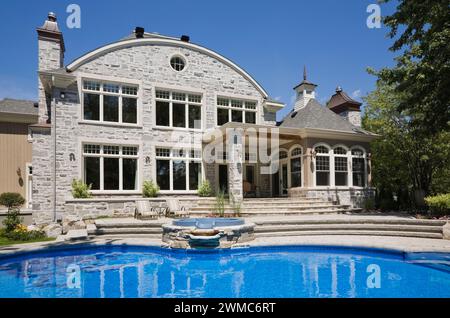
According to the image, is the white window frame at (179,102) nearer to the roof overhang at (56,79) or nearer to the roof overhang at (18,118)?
the roof overhang at (56,79)

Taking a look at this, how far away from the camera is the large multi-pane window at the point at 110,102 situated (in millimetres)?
16234

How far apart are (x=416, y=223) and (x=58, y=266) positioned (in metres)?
11.5

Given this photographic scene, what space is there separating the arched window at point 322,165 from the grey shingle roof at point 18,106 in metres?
17.5

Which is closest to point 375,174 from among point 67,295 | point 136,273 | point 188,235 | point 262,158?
point 262,158

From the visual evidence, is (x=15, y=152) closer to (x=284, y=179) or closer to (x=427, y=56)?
(x=284, y=179)

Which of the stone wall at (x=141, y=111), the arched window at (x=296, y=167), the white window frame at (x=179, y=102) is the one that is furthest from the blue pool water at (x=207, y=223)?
the arched window at (x=296, y=167)

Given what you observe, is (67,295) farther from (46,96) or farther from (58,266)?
(46,96)

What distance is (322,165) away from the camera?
58.5 ft

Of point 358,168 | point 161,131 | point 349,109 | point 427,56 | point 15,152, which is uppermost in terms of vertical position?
point 427,56

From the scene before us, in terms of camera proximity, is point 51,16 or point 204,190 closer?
point 51,16

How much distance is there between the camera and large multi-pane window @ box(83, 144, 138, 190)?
15.9 metres

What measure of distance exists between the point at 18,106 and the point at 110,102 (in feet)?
28.1

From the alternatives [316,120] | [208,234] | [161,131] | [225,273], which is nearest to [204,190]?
[161,131]

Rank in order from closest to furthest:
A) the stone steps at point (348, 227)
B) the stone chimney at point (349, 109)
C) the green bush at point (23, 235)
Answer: the stone steps at point (348, 227), the green bush at point (23, 235), the stone chimney at point (349, 109)
